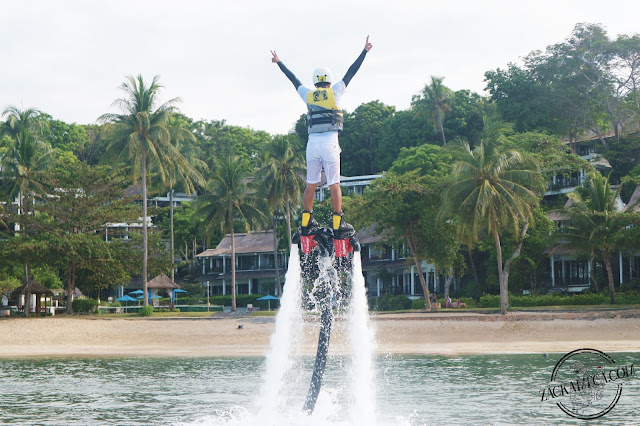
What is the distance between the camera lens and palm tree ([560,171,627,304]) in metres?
56.2

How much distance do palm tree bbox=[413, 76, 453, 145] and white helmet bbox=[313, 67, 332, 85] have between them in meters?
77.4

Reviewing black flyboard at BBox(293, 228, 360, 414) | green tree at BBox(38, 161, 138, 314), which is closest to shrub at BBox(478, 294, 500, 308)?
green tree at BBox(38, 161, 138, 314)

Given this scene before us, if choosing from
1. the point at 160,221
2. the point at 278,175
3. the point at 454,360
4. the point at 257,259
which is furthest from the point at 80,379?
the point at 160,221

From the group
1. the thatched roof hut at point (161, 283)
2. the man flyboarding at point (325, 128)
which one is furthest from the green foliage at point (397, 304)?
the man flyboarding at point (325, 128)

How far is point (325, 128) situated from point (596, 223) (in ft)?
151

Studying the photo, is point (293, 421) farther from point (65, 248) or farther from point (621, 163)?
point (621, 163)

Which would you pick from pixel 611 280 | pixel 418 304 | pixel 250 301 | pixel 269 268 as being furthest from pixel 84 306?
pixel 611 280

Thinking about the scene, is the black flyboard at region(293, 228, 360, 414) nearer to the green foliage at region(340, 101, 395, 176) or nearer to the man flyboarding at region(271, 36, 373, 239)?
the man flyboarding at region(271, 36, 373, 239)

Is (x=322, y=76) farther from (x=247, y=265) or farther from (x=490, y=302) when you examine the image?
(x=247, y=265)

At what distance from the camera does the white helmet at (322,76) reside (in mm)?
14719

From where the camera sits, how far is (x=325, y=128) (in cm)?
1468

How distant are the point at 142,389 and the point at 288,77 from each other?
20.7 metres

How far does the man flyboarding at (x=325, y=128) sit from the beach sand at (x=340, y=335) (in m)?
31.9

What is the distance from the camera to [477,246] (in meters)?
69.3
